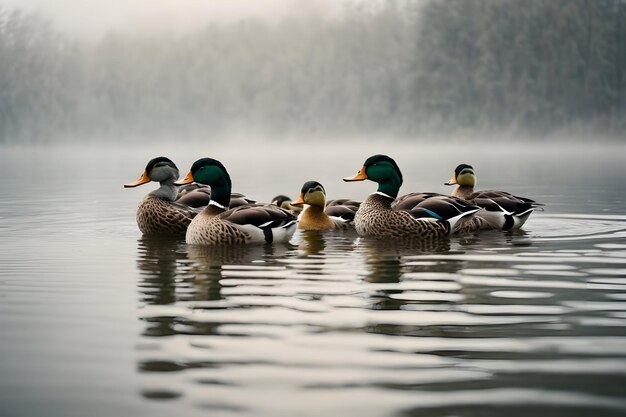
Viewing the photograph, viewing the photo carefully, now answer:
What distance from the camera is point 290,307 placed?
28.5ft

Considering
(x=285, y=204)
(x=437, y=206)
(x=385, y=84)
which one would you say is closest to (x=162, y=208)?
(x=285, y=204)

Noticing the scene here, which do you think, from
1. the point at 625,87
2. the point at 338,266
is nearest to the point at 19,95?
the point at 625,87

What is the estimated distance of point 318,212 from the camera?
53.7 feet

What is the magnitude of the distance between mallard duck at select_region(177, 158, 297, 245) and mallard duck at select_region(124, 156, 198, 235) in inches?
48.2

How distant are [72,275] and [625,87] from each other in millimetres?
128915

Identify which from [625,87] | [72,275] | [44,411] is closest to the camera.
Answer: [44,411]

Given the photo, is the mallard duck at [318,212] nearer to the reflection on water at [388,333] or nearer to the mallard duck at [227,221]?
the mallard duck at [227,221]

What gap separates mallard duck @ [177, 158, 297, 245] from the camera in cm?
1384

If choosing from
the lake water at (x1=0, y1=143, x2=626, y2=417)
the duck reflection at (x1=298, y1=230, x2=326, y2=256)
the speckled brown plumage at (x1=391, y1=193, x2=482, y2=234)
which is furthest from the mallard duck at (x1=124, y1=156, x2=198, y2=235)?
the speckled brown plumage at (x1=391, y1=193, x2=482, y2=234)

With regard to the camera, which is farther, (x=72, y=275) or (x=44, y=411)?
(x=72, y=275)

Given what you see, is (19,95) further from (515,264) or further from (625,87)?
(515,264)

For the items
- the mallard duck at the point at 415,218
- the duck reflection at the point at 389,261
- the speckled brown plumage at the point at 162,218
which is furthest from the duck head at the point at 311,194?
the speckled brown plumage at the point at 162,218

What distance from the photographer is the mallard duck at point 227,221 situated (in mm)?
13836

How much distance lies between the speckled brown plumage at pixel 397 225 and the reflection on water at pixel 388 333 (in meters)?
1.74
